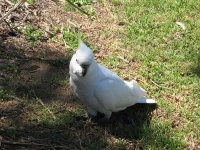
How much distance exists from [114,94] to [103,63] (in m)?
0.95

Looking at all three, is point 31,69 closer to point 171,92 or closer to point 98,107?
point 98,107

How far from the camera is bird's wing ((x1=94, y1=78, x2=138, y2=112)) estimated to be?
2.88m

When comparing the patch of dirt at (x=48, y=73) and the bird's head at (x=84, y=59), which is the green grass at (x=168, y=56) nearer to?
the patch of dirt at (x=48, y=73)

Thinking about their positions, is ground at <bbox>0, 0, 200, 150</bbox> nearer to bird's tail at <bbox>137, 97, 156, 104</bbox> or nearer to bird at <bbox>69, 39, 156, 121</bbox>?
bird's tail at <bbox>137, 97, 156, 104</bbox>

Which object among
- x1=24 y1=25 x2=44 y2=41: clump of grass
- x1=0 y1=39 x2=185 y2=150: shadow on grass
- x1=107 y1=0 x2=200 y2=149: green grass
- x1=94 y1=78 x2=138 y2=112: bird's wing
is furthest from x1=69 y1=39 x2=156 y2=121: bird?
x1=24 y1=25 x2=44 y2=41: clump of grass

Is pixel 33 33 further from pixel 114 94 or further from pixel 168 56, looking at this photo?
pixel 114 94

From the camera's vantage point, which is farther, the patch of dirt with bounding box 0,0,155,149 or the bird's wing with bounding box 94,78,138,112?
the patch of dirt with bounding box 0,0,155,149

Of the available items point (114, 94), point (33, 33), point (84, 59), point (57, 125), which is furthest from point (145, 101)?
point (33, 33)

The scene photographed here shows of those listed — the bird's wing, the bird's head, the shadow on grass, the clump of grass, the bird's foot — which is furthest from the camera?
the clump of grass

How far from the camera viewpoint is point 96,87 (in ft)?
9.43

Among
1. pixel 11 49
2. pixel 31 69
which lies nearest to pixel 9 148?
pixel 31 69

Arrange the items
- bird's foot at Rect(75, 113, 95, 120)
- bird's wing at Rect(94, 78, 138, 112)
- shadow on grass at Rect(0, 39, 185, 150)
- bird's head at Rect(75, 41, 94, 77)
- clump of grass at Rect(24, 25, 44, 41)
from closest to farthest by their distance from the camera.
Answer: bird's head at Rect(75, 41, 94, 77) → bird's wing at Rect(94, 78, 138, 112) → shadow on grass at Rect(0, 39, 185, 150) → bird's foot at Rect(75, 113, 95, 120) → clump of grass at Rect(24, 25, 44, 41)

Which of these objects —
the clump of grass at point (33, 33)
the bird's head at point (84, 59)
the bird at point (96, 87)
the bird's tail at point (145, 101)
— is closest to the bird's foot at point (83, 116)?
the bird at point (96, 87)

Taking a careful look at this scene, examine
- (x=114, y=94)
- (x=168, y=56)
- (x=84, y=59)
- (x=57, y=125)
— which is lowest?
(x=57, y=125)
